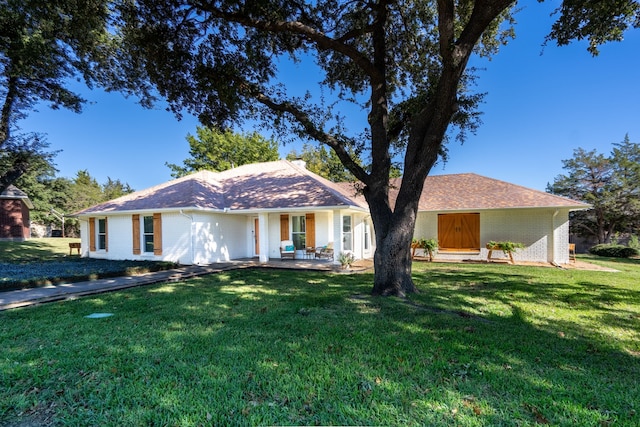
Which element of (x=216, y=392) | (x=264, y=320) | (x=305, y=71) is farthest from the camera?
(x=305, y=71)

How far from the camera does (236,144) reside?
32.5 m

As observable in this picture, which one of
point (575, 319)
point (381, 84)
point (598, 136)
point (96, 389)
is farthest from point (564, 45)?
point (598, 136)

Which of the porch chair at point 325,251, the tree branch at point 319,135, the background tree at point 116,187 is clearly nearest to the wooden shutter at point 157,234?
the porch chair at point 325,251

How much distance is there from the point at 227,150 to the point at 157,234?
2025cm

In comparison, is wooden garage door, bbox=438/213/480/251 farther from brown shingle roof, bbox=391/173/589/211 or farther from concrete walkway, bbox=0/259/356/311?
concrete walkway, bbox=0/259/356/311

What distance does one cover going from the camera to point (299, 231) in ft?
49.9

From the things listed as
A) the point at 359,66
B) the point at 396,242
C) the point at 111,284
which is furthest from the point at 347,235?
the point at 111,284

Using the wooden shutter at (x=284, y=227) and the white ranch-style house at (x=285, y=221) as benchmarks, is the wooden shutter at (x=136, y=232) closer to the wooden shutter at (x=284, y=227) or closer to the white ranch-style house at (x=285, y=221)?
the white ranch-style house at (x=285, y=221)

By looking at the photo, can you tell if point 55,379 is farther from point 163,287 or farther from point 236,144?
point 236,144

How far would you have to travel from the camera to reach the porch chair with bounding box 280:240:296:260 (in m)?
14.8

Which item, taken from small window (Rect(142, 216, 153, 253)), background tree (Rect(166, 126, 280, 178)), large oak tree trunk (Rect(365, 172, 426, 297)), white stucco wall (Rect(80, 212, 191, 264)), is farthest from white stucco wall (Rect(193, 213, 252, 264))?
background tree (Rect(166, 126, 280, 178))

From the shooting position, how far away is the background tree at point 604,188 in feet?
72.9

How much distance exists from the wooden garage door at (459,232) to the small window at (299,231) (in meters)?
7.93

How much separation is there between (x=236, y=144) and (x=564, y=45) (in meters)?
29.4
